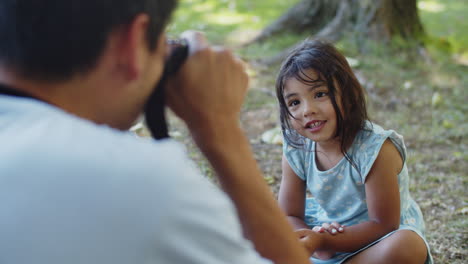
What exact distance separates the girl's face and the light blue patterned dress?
0.14m

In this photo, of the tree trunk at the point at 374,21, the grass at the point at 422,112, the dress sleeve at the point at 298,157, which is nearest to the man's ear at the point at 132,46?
the dress sleeve at the point at 298,157

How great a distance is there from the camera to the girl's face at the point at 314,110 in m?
2.19

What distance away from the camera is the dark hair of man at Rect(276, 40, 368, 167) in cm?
221

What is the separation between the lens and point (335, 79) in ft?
7.32

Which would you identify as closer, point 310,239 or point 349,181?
point 310,239

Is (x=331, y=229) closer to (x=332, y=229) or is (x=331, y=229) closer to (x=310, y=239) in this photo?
(x=332, y=229)

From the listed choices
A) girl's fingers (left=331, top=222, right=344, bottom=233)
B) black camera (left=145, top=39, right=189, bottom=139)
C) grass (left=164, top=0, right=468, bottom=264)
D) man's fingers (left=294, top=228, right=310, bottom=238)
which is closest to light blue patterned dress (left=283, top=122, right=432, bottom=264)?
girl's fingers (left=331, top=222, right=344, bottom=233)

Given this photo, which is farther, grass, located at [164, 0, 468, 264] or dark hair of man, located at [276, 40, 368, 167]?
grass, located at [164, 0, 468, 264]

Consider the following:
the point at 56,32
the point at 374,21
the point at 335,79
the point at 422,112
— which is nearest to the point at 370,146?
the point at 335,79

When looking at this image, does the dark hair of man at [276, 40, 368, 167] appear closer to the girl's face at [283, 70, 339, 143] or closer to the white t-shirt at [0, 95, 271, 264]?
the girl's face at [283, 70, 339, 143]

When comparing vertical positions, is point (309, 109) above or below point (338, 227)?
above

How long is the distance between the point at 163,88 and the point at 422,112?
3.72 meters

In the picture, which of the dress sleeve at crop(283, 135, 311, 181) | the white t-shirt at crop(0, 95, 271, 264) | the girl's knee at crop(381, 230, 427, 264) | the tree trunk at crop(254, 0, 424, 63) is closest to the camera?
the white t-shirt at crop(0, 95, 271, 264)

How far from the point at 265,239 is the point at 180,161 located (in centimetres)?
42
